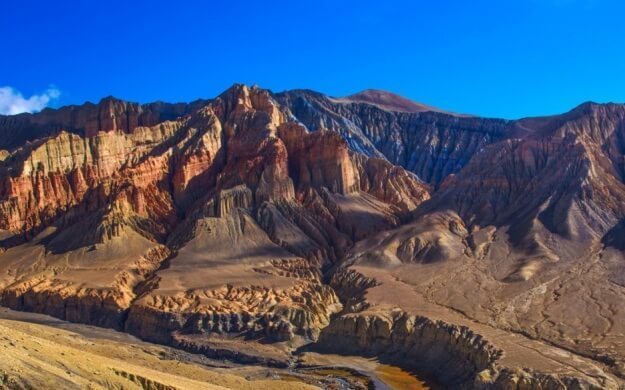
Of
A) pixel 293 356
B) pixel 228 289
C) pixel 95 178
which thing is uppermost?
pixel 95 178

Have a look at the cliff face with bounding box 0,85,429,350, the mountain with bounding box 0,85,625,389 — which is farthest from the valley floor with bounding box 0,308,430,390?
the cliff face with bounding box 0,85,429,350

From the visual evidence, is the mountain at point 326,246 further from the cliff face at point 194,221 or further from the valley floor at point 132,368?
the valley floor at point 132,368

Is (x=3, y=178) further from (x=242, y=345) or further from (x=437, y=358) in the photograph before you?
(x=437, y=358)

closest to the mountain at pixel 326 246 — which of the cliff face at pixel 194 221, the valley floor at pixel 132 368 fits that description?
the cliff face at pixel 194 221

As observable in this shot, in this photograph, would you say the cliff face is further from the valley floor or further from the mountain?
the valley floor

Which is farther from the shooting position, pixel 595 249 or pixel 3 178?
pixel 3 178

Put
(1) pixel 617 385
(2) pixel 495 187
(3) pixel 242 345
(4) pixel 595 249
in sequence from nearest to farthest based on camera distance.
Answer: (1) pixel 617 385 → (3) pixel 242 345 → (4) pixel 595 249 → (2) pixel 495 187

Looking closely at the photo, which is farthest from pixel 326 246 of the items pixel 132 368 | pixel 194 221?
pixel 132 368

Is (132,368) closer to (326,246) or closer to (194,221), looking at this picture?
(326,246)

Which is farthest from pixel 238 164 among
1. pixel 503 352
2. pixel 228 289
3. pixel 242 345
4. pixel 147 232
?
pixel 503 352
